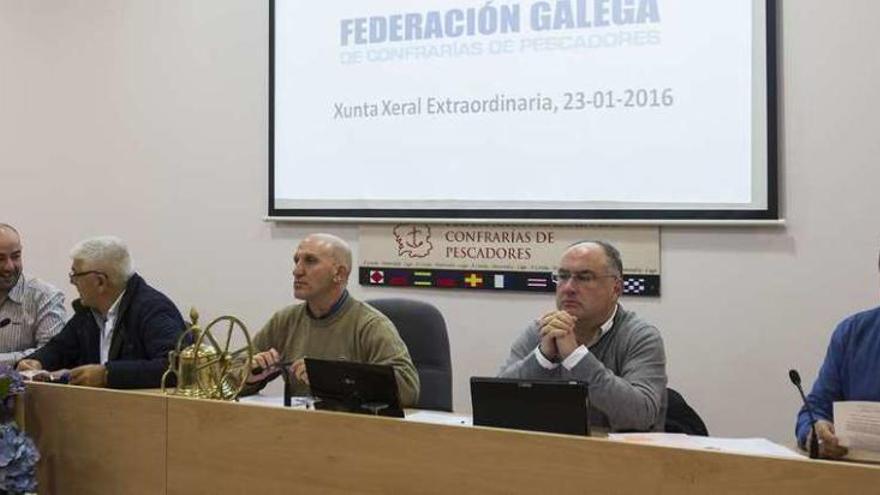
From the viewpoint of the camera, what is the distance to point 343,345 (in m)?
3.13

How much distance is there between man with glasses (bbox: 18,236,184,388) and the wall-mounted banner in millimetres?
991

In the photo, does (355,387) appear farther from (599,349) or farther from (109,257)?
(109,257)

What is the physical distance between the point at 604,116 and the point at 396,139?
85cm

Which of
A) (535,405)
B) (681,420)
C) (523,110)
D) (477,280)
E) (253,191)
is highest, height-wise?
(523,110)

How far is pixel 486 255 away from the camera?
3.91 m

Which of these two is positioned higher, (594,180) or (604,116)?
(604,116)

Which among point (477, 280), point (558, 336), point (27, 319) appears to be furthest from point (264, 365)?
point (27, 319)

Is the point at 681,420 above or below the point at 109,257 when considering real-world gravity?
below

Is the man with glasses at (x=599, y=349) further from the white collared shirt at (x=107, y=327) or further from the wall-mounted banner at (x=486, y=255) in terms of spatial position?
the white collared shirt at (x=107, y=327)

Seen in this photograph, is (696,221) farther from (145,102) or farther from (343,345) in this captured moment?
(145,102)

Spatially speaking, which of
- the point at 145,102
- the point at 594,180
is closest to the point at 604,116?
the point at 594,180

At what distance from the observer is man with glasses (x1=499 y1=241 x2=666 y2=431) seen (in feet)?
8.18

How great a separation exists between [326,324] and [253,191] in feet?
4.53

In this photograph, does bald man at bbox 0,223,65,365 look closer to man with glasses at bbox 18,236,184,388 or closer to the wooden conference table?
man with glasses at bbox 18,236,184,388
